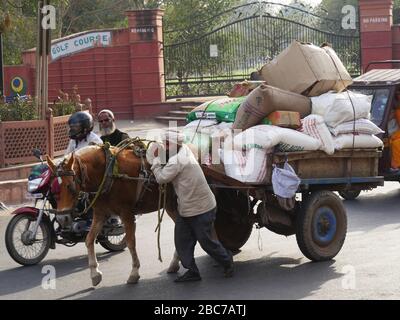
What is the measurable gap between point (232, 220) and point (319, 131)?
1376mm

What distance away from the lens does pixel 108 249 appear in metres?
9.59

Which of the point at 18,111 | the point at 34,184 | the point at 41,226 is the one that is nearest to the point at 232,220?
the point at 41,226

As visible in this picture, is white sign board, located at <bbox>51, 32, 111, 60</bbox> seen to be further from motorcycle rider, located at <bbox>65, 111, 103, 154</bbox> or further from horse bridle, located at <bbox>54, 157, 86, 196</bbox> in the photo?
horse bridle, located at <bbox>54, 157, 86, 196</bbox>

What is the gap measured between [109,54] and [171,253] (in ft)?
48.9

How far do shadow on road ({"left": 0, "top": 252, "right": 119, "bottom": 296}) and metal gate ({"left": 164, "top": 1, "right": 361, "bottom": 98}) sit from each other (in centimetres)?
1524

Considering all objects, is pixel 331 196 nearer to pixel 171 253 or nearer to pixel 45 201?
pixel 171 253

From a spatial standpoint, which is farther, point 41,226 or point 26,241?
point 41,226

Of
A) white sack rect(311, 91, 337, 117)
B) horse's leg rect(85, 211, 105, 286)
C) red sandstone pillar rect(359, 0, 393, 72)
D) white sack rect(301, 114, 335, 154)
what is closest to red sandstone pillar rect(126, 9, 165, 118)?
red sandstone pillar rect(359, 0, 393, 72)

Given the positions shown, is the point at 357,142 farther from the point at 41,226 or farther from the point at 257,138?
the point at 41,226

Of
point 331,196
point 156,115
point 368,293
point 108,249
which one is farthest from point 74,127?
point 156,115

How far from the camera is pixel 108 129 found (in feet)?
30.3

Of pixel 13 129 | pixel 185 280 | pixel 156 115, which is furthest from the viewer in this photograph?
pixel 156 115

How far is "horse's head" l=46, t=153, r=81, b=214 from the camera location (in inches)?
300

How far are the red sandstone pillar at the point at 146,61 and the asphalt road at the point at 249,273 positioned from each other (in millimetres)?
13023
